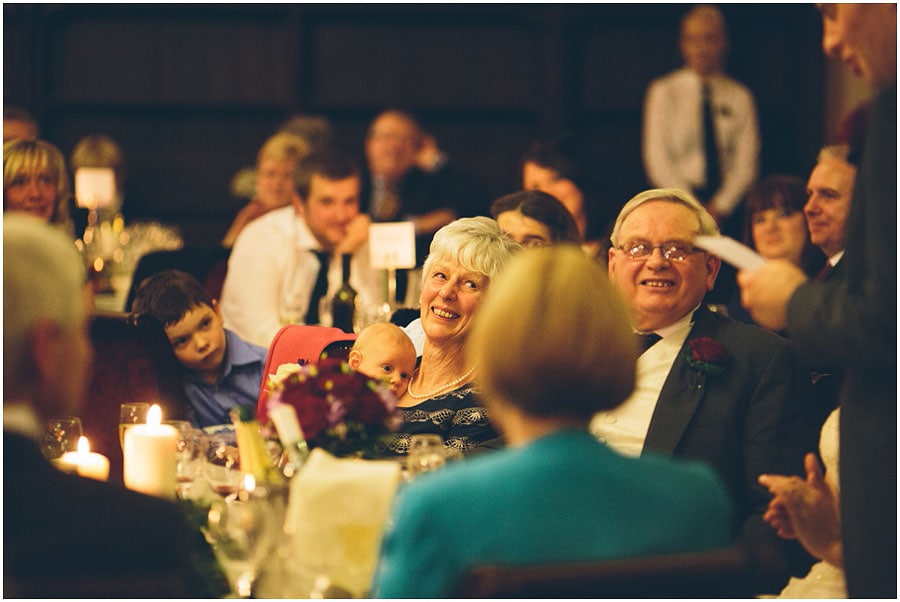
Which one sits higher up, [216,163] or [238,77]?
[238,77]

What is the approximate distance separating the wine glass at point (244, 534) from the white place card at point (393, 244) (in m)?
2.54

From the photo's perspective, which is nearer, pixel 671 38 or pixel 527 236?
pixel 527 236

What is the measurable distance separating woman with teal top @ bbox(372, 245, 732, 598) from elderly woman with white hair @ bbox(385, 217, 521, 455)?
1.35 m

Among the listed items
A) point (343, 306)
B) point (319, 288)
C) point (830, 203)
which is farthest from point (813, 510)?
point (319, 288)

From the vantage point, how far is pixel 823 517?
2312 millimetres

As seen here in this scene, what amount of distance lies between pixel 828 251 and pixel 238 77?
5.36m

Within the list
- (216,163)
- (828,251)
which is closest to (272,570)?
(828,251)

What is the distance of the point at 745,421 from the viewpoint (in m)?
2.84

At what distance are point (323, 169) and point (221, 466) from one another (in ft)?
8.54

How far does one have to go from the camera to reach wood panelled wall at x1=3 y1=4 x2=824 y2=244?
27.8ft

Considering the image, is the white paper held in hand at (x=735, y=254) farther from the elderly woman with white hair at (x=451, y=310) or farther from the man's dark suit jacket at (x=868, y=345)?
the elderly woman with white hair at (x=451, y=310)

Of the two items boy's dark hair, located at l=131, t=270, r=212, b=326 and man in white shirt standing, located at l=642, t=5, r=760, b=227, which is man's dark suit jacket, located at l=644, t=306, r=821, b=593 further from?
man in white shirt standing, located at l=642, t=5, r=760, b=227

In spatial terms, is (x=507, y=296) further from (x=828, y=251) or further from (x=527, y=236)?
(x=828, y=251)

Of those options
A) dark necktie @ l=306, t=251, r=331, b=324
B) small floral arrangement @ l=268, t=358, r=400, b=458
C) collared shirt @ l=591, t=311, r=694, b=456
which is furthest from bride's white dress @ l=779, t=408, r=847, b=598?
dark necktie @ l=306, t=251, r=331, b=324
